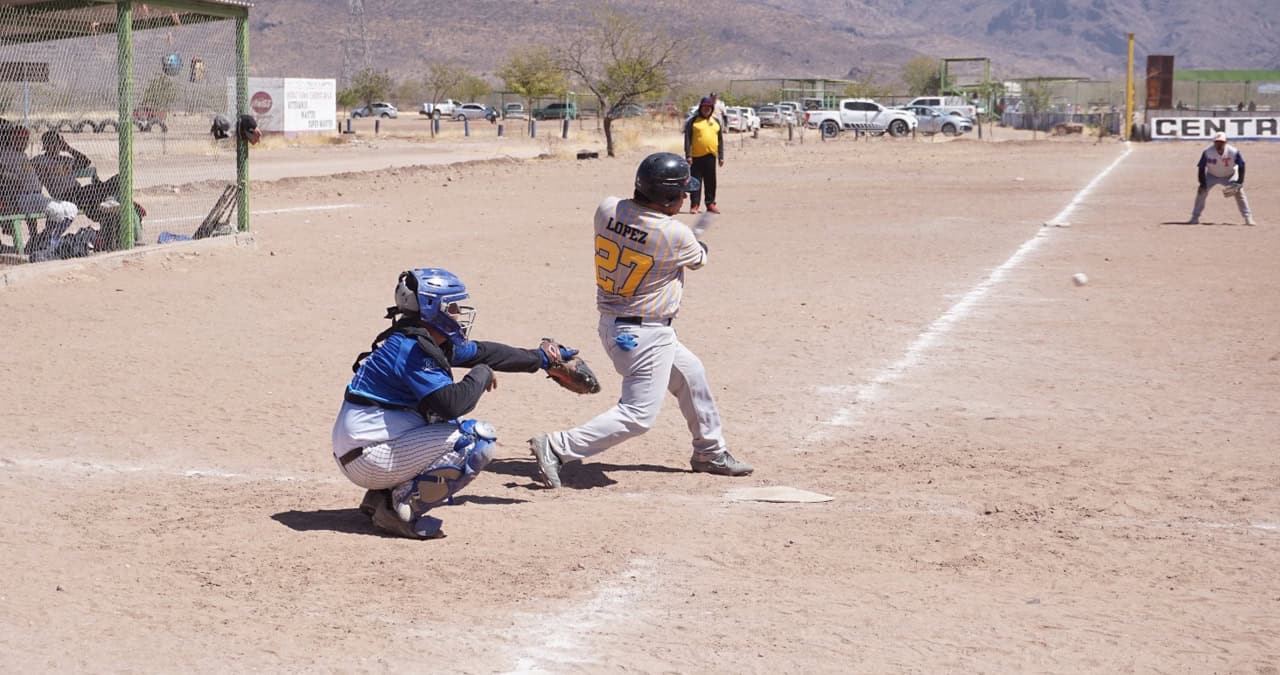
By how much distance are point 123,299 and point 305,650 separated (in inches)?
361

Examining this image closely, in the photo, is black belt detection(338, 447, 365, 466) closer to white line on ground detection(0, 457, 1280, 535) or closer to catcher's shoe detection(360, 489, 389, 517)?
catcher's shoe detection(360, 489, 389, 517)

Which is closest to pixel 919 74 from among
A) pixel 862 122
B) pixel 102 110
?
pixel 862 122

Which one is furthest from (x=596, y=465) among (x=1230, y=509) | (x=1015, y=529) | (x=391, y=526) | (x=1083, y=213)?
(x=1083, y=213)

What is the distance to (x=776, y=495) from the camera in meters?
7.12

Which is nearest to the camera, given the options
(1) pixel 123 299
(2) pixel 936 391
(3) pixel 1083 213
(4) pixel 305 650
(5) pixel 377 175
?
(4) pixel 305 650

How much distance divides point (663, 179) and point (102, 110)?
380 inches

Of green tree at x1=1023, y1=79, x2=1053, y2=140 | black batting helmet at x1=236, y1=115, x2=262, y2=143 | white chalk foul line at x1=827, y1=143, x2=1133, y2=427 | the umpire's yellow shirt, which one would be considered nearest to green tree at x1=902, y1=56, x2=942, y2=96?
green tree at x1=1023, y1=79, x2=1053, y2=140

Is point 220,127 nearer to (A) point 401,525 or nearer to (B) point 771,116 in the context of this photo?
(A) point 401,525

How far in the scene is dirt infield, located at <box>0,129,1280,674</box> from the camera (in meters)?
5.03

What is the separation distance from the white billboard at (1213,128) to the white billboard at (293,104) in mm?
31832

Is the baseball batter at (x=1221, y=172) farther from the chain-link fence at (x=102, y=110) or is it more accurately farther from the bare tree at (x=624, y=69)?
the bare tree at (x=624, y=69)

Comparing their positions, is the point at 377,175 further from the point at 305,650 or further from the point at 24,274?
the point at 305,650

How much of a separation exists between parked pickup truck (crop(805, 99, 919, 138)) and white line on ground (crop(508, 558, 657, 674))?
5702cm

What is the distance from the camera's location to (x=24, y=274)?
13.5m
